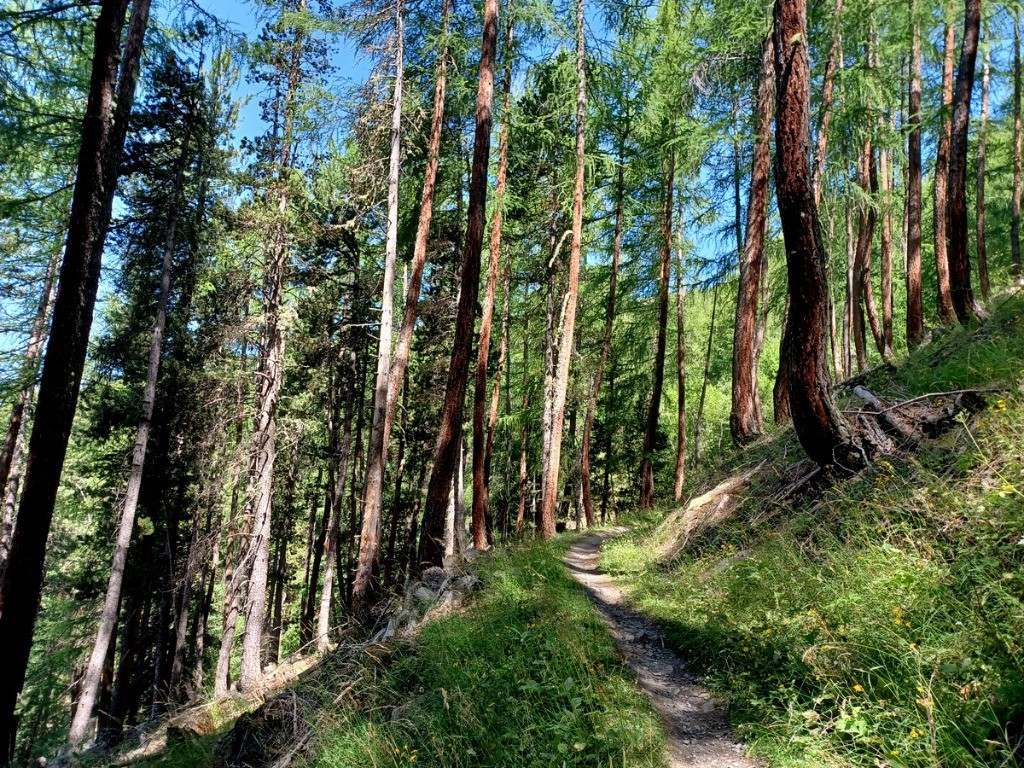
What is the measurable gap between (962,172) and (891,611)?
31.6 feet

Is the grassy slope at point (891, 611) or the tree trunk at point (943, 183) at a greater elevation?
the tree trunk at point (943, 183)

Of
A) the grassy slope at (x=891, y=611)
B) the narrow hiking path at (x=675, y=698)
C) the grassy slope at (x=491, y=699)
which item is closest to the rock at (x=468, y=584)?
the grassy slope at (x=491, y=699)

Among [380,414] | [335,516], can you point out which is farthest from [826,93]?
[335,516]

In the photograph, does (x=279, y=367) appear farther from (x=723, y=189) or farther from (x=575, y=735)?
(x=723, y=189)

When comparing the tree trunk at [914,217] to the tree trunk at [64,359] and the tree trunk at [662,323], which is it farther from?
the tree trunk at [64,359]

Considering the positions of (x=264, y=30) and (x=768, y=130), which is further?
(x=264, y=30)

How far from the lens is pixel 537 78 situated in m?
13.1

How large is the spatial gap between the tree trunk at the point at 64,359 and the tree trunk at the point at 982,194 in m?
18.2

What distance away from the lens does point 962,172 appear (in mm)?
9102

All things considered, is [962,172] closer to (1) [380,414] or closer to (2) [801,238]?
(2) [801,238]

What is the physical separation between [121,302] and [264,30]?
415 inches

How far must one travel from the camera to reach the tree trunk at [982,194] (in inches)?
568

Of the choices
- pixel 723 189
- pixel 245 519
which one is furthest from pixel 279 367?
pixel 723 189

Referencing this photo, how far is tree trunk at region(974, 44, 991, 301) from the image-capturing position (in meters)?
14.4
